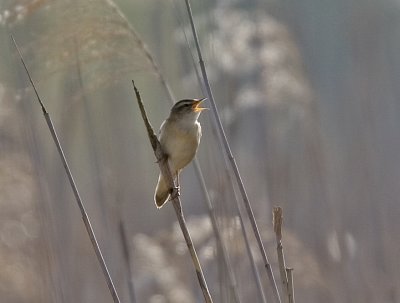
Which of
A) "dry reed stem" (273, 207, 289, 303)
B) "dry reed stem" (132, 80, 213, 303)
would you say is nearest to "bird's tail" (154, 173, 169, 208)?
"dry reed stem" (132, 80, 213, 303)

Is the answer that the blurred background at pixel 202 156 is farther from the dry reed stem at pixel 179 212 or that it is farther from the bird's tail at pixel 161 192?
the dry reed stem at pixel 179 212

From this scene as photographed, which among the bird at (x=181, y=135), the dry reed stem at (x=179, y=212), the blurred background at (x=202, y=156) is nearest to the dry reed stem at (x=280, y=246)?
the dry reed stem at (x=179, y=212)

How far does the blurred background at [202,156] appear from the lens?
7.98 feet

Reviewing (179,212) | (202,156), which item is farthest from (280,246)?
(202,156)

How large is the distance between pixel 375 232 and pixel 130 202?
115 cm

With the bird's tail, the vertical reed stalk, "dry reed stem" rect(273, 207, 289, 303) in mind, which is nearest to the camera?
"dry reed stem" rect(273, 207, 289, 303)

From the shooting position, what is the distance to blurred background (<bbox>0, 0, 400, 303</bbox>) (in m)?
2.43

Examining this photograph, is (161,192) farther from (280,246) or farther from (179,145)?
(280,246)

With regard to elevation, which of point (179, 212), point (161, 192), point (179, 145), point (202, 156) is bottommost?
point (179, 212)

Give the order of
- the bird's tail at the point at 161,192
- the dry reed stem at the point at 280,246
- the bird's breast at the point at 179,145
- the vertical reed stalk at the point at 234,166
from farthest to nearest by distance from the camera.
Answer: the bird's breast at the point at 179,145 → the bird's tail at the point at 161,192 → the vertical reed stalk at the point at 234,166 → the dry reed stem at the point at 280,246

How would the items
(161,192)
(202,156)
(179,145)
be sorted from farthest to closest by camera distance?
(202,156) < (179,145) < (161,192)

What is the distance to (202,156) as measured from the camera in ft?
10.2

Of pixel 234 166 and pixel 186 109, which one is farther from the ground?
A: pixel 186 109

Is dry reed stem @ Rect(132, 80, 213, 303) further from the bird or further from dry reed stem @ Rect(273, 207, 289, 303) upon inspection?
the bird
